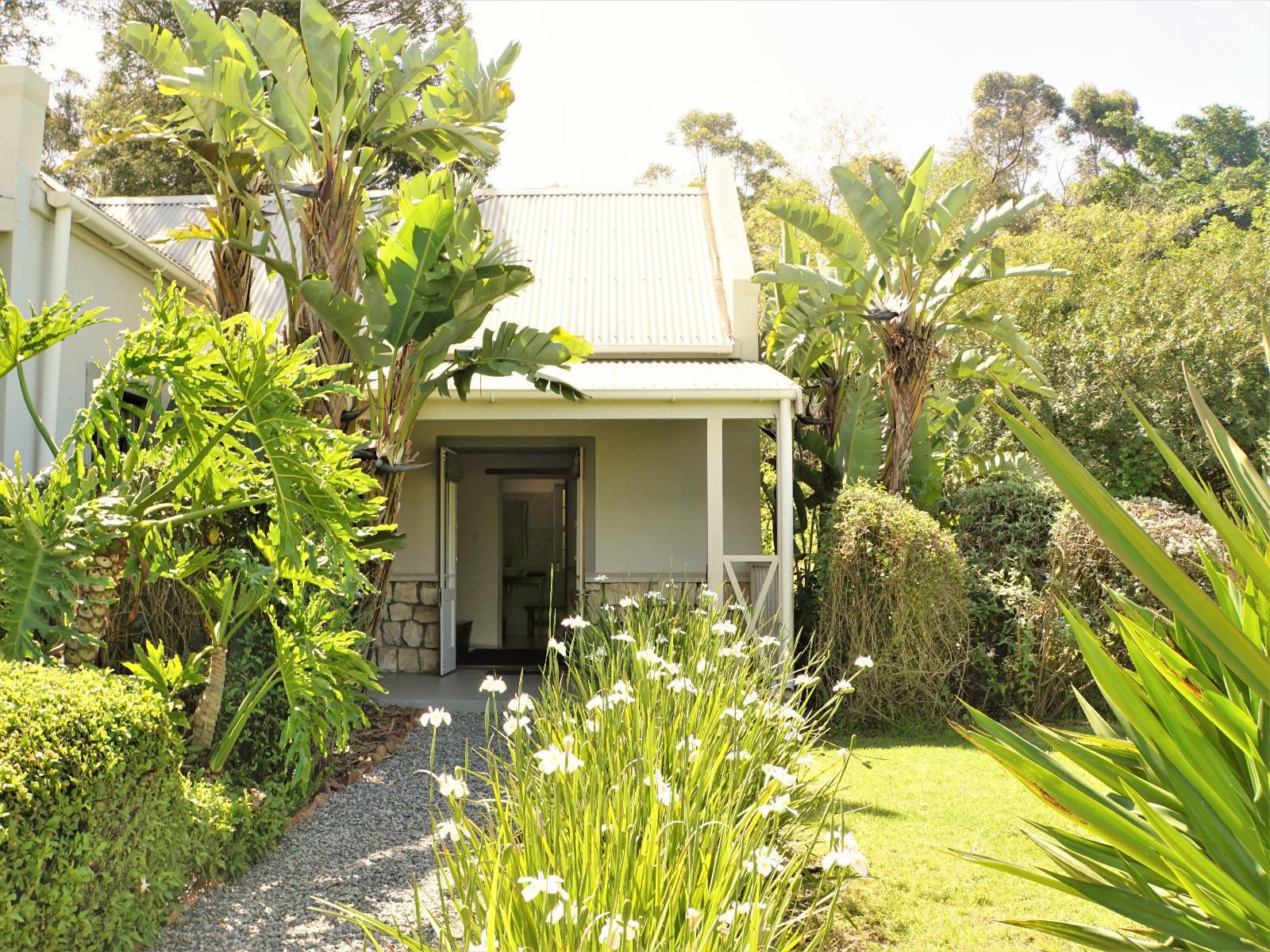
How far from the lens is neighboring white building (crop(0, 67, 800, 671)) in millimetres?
9430

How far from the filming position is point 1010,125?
38812 mm

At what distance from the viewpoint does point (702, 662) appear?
17.6ft

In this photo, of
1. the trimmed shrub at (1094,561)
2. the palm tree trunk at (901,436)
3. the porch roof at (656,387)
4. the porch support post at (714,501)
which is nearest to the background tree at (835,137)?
the palm tree trunk at (901,436)

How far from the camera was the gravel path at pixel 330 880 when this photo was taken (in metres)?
4.49

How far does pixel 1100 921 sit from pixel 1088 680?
5.70m

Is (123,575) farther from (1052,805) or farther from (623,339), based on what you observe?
(623,339)

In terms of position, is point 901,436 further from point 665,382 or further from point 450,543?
point 450,543

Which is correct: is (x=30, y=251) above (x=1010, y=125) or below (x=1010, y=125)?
below

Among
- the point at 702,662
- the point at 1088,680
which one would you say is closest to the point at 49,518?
the point at 702,662

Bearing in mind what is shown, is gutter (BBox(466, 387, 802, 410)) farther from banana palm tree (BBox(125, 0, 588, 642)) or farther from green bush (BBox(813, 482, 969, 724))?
green bush (BBox(813, 482, 969, 724))

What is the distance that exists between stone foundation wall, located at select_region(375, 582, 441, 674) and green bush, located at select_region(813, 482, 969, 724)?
485 centimetres

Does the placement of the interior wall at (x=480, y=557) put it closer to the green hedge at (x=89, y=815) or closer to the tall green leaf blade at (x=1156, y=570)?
the green hedge at (x=89, y=815)

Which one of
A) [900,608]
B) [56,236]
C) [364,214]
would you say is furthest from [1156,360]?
[56,236]

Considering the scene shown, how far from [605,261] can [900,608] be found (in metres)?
6.89
